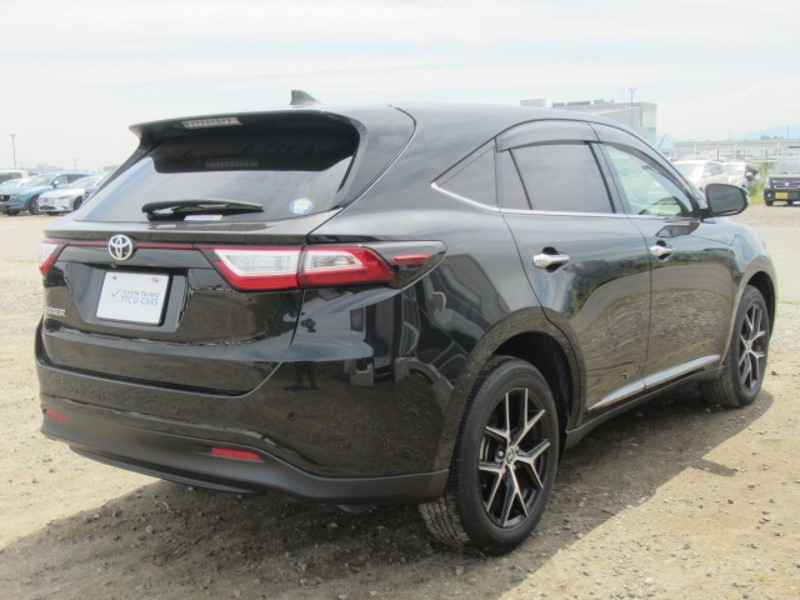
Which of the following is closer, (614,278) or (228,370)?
(228,370)

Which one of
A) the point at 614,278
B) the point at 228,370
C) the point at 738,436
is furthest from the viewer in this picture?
the point at 738,436

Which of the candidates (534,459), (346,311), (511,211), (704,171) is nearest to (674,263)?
(511,211)

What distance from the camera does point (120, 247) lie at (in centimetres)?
301

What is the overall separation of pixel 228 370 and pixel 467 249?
911 mm

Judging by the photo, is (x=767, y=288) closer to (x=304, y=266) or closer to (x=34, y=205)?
(x=304, y=266)

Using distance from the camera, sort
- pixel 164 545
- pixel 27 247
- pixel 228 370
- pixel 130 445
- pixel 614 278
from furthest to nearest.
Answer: pixel 27 247 → pixel 614 278 → pixel 164 545 → pixel 130 445 → pixel 228 370

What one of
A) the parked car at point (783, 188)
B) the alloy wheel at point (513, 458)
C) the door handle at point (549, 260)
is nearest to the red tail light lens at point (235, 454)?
the alloy wheel at point (513, 458)

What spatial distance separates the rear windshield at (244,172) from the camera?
2.92m

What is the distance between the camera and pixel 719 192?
4922 mm

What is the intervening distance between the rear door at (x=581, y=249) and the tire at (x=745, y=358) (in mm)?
1193

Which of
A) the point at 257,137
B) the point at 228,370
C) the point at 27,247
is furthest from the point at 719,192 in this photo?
the point at 27,247

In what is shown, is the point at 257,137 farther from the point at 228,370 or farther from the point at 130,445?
the point at 130,445

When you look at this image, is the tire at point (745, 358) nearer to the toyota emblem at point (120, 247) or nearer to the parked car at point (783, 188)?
the toyota emblem at point (120, 247)

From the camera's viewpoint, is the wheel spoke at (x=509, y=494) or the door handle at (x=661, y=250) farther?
the door handle at (x=661, y=250)
